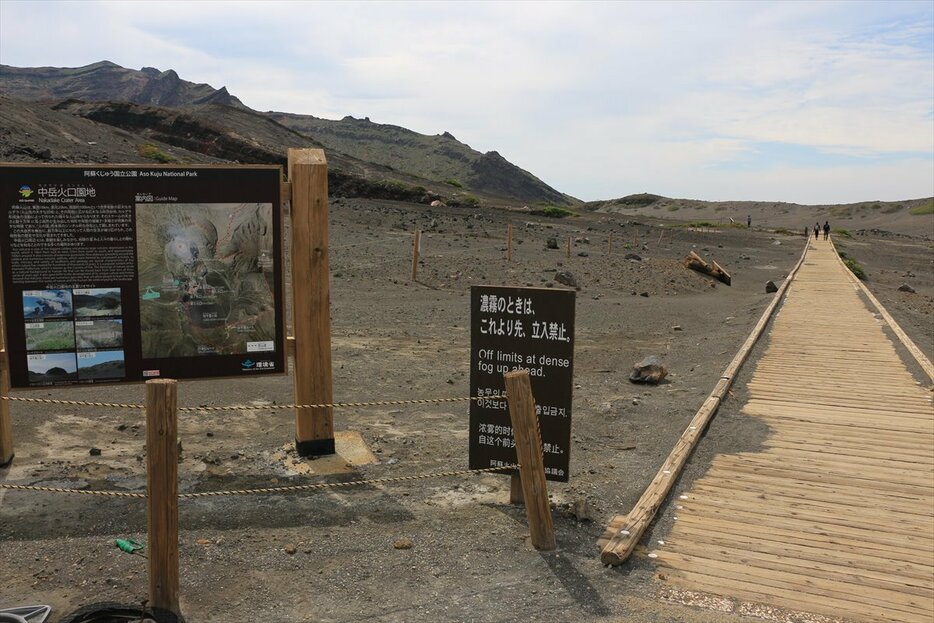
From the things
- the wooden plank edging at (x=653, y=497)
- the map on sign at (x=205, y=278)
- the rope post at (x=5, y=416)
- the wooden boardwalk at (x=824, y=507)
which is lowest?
the wooden boardwalk at (x=824, y=507)

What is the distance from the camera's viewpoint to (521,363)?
5871 millimetres

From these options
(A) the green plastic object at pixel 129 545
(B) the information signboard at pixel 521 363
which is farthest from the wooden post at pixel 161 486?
(B) the information signboard at pixel 521 363

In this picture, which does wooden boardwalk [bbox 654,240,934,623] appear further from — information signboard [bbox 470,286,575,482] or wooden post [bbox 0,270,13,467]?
wooden post [bbox 0,270,13,467]

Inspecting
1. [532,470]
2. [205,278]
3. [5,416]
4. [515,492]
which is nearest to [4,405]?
[5,416]

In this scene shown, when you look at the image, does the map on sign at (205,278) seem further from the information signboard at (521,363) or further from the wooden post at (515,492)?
the wooden post at (515,492)

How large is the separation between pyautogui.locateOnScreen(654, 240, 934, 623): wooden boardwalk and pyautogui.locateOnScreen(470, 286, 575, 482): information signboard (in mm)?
1171

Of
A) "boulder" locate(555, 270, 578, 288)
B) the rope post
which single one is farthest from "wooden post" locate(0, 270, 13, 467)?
"boulder" locate(555, 270, 578, 288)

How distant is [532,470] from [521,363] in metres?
0.98

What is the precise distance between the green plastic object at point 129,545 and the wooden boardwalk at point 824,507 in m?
3.38

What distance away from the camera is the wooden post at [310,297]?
668 centimetres

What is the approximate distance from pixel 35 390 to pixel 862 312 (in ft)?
52.5

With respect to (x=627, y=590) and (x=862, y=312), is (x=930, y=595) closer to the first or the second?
(x=627, y=590)

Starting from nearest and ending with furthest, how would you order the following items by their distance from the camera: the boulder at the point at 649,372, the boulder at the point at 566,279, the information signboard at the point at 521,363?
the information signboard at the point at 521,363 < the boulder at the point at 649,372 < the boulder at the point at 566,279

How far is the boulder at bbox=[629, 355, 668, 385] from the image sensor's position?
36.3ft
